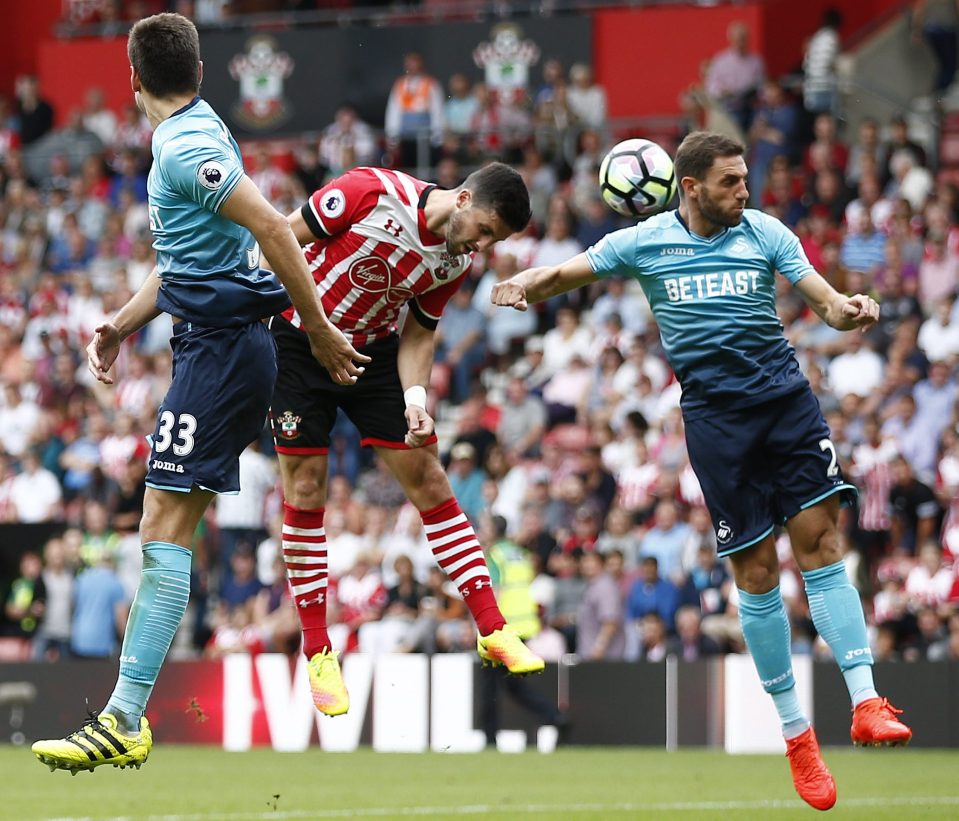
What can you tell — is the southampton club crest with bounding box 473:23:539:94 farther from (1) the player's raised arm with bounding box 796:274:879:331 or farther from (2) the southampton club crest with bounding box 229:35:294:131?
(1) the player's raised arm with bounding box 796:274:879:331

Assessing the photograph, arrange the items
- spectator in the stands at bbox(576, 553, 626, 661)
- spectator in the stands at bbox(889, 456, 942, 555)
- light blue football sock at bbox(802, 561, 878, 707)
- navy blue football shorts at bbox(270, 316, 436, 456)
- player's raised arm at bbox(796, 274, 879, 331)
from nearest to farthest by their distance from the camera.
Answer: player's raised arm at bbox(796, 274, 879, 331)
light blue football sock at bbox(802, 561, 878, 707)
navy blue football shorts at bbox(270, 316, 436, 456)
spectator in the stands at bbox(889, 456, 942, 555)
spectator in the stands at bbox(576, 553, 626, 661)

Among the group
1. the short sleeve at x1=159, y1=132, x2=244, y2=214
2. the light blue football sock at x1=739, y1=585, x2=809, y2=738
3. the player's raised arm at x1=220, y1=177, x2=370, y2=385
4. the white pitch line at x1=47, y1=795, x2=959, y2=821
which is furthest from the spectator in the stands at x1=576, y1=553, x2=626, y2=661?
the short sleeve at x1=159, y1=132, x2=244, y2=214

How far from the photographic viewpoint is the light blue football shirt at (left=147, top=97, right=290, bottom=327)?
815 cm

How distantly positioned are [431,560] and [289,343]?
932cm

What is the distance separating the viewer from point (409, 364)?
10086 mm

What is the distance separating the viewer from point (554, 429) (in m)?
20.7

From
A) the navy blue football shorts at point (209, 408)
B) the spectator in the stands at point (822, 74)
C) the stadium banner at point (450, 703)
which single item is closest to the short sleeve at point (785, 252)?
the navy blue football shorts at point (209, 408)

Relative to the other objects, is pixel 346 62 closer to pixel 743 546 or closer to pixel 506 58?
pixel 506 58

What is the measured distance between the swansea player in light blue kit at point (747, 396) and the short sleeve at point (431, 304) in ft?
2.05

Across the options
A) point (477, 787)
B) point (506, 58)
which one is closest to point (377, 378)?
point (477, 787)

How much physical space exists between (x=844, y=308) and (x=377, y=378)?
8.46ft

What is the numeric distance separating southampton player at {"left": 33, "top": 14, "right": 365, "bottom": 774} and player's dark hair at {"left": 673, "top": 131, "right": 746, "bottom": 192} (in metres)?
2.19

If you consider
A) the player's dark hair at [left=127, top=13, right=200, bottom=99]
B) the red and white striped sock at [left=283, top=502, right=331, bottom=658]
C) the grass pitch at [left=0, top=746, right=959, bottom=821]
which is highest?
the player's dark hair at [left=127, top=13, right=200, bottom=99]

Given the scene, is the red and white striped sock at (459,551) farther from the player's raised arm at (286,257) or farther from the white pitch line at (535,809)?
the player's raised arm at (286,257)
